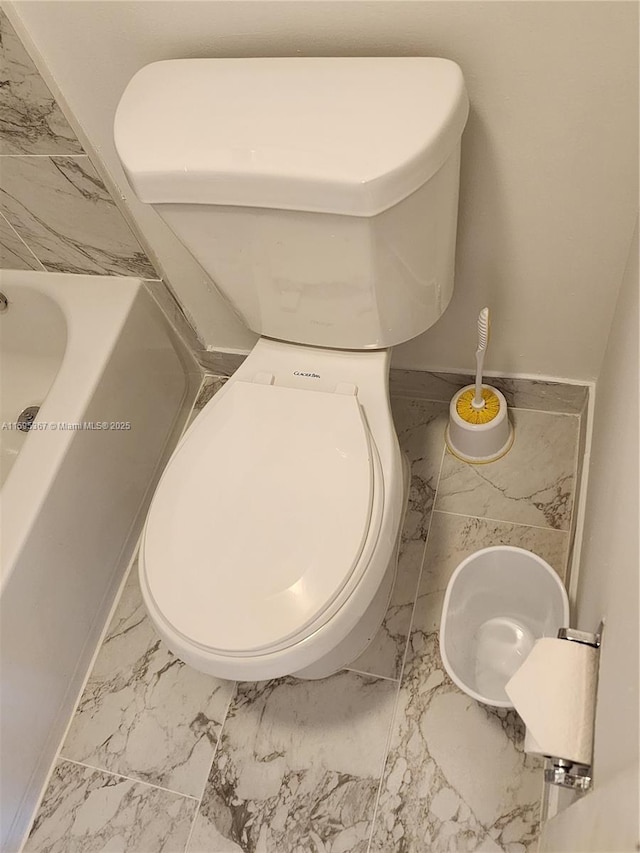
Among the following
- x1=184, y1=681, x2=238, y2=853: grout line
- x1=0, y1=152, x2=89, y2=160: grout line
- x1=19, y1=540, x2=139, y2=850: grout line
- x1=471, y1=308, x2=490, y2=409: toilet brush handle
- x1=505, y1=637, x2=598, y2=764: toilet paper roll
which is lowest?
x1=184, y1=681, x2=238, y2=853: grout line

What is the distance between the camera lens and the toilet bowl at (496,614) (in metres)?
1.13

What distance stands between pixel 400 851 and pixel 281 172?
105 centimetres

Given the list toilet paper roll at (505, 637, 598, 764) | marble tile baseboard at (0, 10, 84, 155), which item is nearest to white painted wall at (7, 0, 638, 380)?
marble tile baseboard at (0, 10, 84, 155)

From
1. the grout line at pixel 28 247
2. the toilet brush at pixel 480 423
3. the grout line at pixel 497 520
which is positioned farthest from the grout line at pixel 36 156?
the grout line at pixel 497 520

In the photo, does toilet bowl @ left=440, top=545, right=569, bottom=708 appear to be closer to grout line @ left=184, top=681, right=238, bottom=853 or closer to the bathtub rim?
grout line @ left=184, top=681, right=238, bottom=853

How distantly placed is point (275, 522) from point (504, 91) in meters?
0.66

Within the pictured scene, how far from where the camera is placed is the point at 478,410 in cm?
135

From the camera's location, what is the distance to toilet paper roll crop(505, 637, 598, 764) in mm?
731

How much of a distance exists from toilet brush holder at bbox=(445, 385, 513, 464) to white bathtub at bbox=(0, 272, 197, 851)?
2.07 ft

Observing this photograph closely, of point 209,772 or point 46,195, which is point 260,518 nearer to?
point 209,772

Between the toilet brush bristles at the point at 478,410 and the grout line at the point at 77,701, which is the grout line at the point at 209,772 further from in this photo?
the toilet brush bristles at the point at 478,410

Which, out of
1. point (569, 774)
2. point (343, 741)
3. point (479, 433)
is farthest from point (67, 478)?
point (569, 774)

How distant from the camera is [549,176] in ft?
3.20

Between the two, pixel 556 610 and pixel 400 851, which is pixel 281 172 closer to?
pixel 556 610
